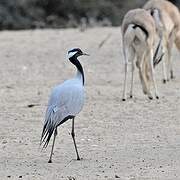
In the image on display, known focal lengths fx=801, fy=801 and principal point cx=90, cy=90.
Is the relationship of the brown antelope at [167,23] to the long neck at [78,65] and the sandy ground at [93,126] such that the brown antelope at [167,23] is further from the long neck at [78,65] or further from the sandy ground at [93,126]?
the long neck at [78,65]

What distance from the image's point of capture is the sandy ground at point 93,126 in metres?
7.95

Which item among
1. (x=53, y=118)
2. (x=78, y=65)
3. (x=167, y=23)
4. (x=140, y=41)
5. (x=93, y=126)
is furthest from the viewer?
(x=167, y=23)

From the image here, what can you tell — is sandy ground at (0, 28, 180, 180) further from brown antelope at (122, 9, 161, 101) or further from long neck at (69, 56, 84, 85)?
long neck at (69, 56, 84, 85)

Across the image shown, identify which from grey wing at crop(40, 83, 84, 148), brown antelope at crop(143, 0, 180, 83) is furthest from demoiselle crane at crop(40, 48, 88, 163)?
brown antelope at crop(143, 0, 180, 83)

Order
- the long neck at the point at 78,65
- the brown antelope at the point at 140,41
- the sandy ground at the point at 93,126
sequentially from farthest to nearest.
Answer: the brown antelope at the point at 140,41 → the long neck at the point at 78,65 → the sandy ground at the point at 93,126

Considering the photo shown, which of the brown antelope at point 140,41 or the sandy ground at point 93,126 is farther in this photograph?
the brown antelope at point 140,41

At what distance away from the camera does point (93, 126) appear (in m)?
10.6

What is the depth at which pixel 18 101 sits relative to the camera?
12.9 meters

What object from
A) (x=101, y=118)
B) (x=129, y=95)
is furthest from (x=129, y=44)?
(x=101, y=118)

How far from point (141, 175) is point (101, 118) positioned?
3.66 m

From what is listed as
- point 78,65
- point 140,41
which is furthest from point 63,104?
point 140,41

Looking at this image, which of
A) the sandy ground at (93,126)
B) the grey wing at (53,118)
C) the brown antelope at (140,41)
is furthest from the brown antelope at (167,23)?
the grey wing at (53,118)

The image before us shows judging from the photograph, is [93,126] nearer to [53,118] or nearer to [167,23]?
[53,118]

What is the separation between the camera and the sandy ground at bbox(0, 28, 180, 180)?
26.1ft
